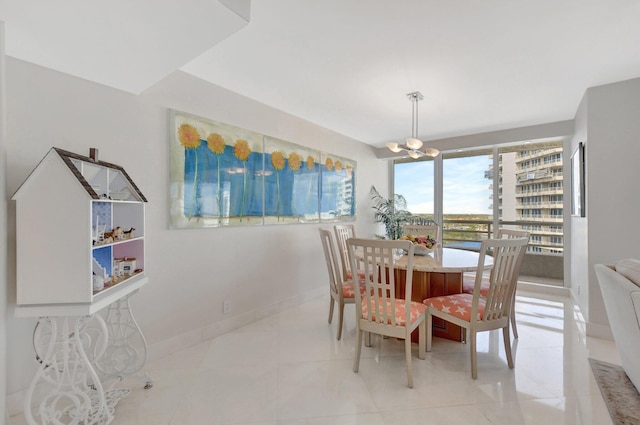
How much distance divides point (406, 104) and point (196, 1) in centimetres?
261

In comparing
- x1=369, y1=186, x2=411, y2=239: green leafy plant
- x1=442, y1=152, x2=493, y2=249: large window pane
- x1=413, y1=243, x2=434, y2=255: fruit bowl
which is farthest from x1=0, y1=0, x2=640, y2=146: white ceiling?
x1=369, y1=186, x2=411, y2=239: green leafy plant

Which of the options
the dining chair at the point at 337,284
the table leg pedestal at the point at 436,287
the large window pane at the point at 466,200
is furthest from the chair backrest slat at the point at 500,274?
the large window pane at the point at 466,200

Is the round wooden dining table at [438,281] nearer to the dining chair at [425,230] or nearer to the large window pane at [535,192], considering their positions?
the dining chair at [425,230]

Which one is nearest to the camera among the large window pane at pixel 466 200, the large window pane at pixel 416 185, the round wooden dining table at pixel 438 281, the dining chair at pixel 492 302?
the dining chair at pixel 492 302

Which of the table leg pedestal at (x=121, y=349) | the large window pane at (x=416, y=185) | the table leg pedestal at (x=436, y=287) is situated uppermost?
the large window pane at (x=416, y=185)

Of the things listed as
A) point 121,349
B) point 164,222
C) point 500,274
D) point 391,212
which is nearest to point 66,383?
point 121,349

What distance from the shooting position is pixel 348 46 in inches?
86.4

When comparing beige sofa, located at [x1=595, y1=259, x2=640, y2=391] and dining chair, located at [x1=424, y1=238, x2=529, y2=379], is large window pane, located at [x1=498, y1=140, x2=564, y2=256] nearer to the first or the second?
dining chair, located at [x1=424, y1=238, x2=529, y2=379]

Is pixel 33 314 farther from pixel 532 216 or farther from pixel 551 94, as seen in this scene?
pixel 532 216

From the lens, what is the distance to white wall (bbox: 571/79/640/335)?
2.77 m

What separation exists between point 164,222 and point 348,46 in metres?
2.04

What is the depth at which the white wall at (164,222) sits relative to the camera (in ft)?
5.81

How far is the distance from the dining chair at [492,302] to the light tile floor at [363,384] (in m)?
0.27

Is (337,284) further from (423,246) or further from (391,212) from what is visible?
(391,212)
